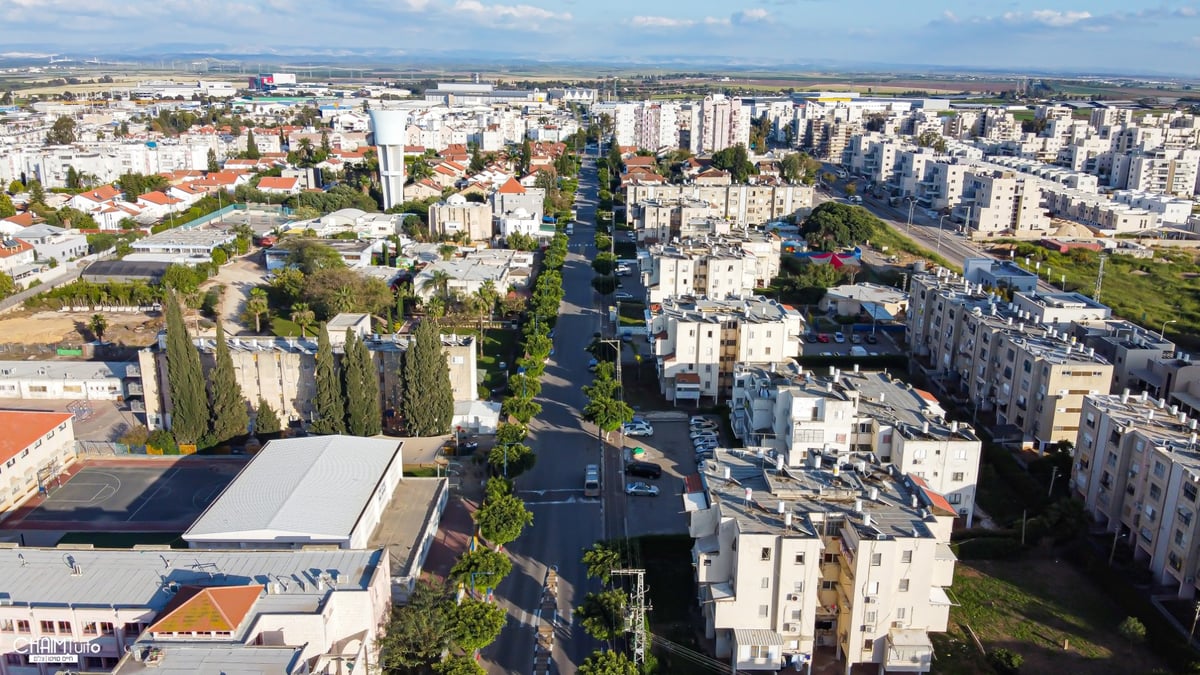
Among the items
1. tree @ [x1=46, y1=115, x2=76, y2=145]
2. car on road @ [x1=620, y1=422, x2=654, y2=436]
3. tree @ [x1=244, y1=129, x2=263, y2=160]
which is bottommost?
car on road @ [x1=620, y1=422, x2=654, y2=436]

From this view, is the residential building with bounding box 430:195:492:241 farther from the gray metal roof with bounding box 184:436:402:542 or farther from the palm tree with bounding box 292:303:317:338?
the gray metal roof with bounding box 184:436:402:542

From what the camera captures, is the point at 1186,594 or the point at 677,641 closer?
the point at 677,641

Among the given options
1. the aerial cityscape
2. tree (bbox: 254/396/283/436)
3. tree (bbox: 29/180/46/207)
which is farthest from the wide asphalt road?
tree (bbox: 29/180/46/207)

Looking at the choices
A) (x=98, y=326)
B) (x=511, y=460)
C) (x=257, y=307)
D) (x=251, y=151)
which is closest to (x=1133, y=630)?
(x=511, y=460)

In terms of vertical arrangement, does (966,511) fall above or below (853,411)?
below

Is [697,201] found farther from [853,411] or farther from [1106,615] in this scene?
[1106,615]

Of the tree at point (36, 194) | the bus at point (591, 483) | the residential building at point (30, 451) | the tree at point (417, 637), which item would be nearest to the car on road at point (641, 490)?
the bus at point (591, 483)

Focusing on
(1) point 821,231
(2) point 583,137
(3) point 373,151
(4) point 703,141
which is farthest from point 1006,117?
(3) point 373,151
